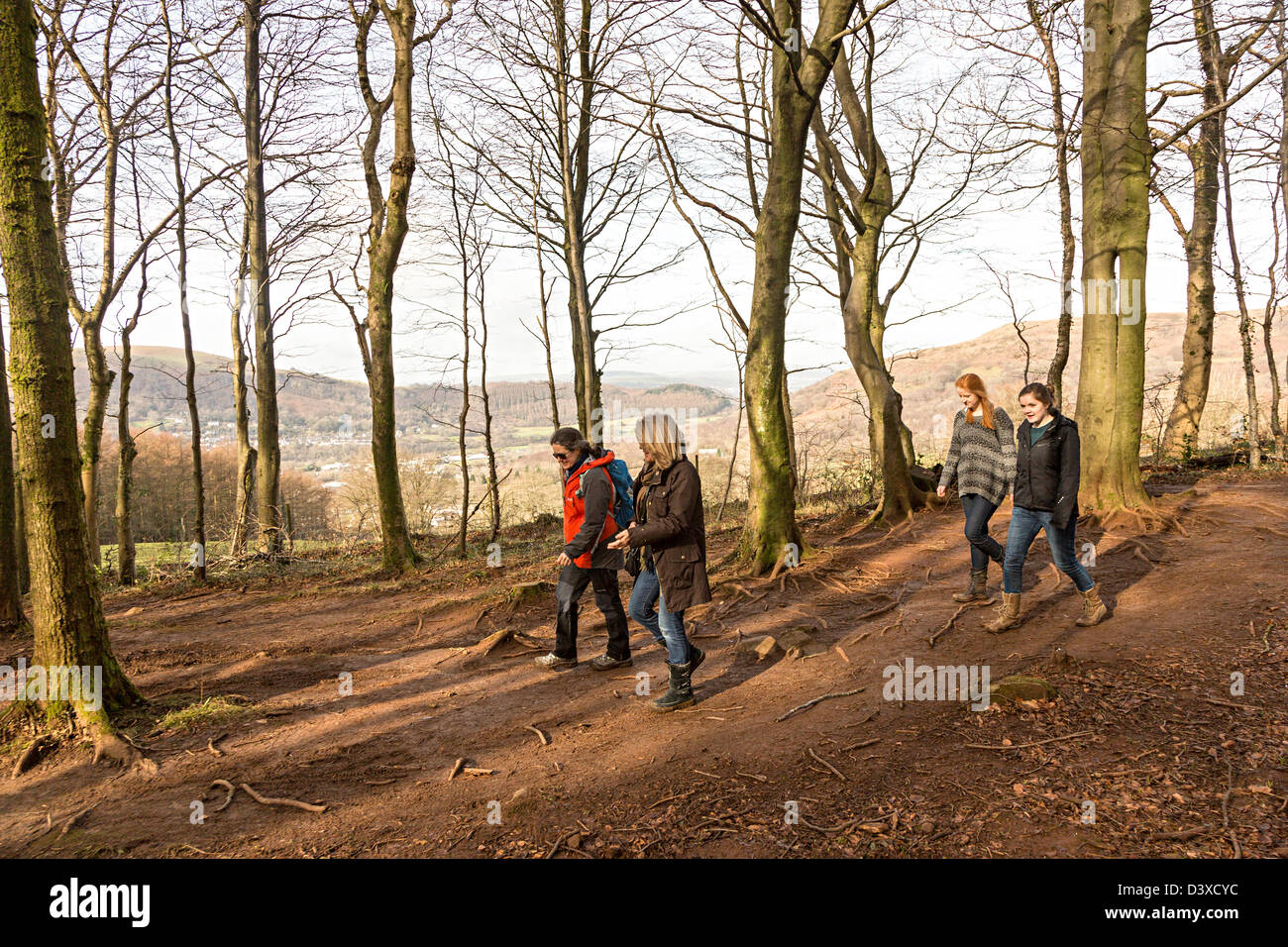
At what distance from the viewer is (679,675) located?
5168 millimetres

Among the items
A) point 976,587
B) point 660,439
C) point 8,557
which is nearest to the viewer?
point 660,439

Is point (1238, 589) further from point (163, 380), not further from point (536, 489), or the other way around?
point (163, 380)

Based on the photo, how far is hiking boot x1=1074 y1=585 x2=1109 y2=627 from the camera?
19.0 ft

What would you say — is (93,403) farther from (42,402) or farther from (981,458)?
(981,458)

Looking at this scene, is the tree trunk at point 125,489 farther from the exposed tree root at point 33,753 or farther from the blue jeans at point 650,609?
the blue jeans at point 650,609

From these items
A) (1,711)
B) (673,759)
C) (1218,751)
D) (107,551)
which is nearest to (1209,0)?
(1218,751)

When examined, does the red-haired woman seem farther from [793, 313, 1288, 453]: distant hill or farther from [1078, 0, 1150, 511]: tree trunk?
[793, 313, 1288, 453]: distant hill

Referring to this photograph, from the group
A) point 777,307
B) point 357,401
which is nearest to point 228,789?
point 777,307

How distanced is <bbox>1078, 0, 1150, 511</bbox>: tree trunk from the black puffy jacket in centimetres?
385

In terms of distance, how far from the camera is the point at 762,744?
4.44 m

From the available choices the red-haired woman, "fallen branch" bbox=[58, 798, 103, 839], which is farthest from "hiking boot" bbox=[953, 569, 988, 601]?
"fallen branch" bbox=[58, 798, 103, 839]

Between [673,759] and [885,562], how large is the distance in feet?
17.8

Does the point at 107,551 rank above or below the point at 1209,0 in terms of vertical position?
below

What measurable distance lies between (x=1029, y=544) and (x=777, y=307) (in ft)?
14.1
